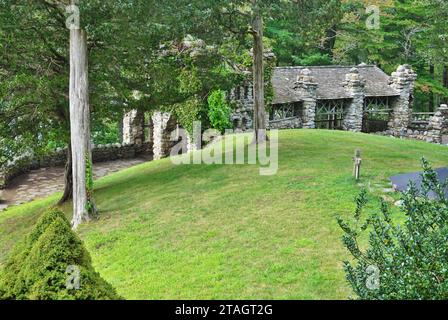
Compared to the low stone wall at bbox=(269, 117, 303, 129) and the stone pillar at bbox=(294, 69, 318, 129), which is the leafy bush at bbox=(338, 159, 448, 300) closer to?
the low stone wall at bbox=(269, 117, 303, 129)

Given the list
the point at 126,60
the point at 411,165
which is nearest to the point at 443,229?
the point at 411,165

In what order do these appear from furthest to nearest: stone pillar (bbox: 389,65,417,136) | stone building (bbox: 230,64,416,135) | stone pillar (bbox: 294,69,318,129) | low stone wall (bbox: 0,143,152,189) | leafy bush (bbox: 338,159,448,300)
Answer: stone pillar (bbox: 389,65,417,136), stone pillar (bbox: 294,69,318,129), stone building (bbox: 230,64,416,135), low stone wall (bbox: 0,143,152,189), leafy bush (bbox: 338,159,448,300)

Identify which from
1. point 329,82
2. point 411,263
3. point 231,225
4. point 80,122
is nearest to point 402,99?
point 329,82

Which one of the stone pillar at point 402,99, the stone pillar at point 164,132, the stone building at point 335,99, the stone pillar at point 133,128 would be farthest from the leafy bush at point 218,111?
the stone pillar at point 402,99

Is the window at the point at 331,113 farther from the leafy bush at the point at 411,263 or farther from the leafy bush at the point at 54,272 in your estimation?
the leafy bush at the point at 54,272

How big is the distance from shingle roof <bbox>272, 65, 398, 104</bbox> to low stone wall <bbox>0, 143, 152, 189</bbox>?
28.3 ft

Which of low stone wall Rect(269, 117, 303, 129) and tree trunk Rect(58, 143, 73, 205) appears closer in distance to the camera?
tree trunk Rect(58, 143, 73, 205)

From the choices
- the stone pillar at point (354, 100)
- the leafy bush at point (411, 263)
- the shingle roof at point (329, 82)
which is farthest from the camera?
the stone pillar at point (354, 100)

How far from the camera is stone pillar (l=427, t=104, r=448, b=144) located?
36.6 metres

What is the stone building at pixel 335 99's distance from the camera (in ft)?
102

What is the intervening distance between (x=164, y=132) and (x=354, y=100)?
14.0 metres

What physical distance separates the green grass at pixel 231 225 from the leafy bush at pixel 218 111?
5.37 meters

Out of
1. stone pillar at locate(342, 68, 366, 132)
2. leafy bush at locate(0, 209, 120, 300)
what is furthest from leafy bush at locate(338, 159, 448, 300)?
stone pillar at locate(342, 68, 366, 132)
